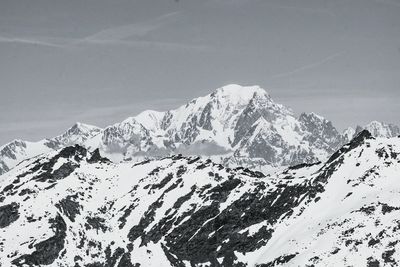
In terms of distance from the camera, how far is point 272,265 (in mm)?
199250

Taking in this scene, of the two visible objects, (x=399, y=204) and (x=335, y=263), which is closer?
(x=335, y=263)

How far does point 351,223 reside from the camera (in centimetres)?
19900

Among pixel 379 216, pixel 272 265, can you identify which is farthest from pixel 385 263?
pixel 272 265

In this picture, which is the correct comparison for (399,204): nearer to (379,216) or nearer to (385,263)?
(379,216)

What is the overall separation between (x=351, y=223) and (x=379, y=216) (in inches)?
359

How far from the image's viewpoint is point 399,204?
653 ft

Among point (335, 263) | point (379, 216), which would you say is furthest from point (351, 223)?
point (335, 263)

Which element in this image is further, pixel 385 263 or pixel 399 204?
pixel 399 204

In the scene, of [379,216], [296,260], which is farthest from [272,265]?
[379,216]

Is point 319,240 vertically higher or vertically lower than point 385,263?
higher

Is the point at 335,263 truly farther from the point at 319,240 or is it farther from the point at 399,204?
the point at 399,204

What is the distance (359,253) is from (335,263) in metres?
7.91

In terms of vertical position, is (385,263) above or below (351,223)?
below

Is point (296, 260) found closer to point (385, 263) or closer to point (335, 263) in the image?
point (335, 263)
